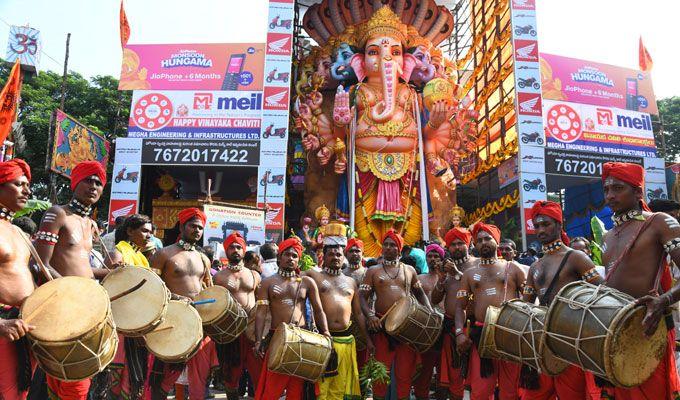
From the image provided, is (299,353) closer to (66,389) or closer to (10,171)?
(66,389)

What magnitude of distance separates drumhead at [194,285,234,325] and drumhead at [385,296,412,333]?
1.71 m

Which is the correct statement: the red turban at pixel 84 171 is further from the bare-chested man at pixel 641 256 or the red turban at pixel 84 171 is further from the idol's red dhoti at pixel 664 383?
the idol's red dhoti at pixel 664 383

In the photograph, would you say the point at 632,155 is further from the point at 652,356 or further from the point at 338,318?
the point at 652,356

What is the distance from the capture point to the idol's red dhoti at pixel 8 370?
3.38 meters

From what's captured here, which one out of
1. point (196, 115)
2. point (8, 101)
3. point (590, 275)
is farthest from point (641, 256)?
point (196, 115)

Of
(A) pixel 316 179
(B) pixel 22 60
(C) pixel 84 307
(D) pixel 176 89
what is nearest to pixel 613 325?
(C) pixel 84 307

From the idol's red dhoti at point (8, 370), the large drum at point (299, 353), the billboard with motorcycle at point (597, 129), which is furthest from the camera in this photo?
the billboard with motorcycle at point (597, 129)

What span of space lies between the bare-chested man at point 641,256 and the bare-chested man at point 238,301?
4116 mm

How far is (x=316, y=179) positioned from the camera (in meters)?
19.5

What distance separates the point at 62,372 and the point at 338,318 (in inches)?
124

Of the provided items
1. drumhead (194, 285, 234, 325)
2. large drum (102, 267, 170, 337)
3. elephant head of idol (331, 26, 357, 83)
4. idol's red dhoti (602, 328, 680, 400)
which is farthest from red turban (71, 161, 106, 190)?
elephant head of idol (331, 26, 357, 83)

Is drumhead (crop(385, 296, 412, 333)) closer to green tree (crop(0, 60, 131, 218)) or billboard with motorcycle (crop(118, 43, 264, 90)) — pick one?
billboard with motorcycle (crop(118, 43, 264, 90))

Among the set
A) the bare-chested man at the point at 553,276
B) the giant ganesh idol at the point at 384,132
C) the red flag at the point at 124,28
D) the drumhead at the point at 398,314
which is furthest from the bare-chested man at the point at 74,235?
the red flag at the point at 124,28

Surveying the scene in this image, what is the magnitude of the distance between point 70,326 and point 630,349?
10.5ft
